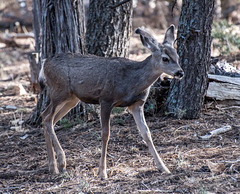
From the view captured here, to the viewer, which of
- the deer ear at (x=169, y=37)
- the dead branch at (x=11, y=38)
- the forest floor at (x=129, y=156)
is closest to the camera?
the forest floor at (x=129, y=156)

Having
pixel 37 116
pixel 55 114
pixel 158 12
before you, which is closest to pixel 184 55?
pixel 55 114

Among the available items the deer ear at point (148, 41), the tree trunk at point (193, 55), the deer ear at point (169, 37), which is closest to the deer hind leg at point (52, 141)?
the deer ear at point (148, 41)

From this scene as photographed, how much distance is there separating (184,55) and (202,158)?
2430 mm

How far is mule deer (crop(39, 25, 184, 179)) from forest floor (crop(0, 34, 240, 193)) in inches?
12.7

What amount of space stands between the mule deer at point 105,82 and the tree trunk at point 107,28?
2.31 meters

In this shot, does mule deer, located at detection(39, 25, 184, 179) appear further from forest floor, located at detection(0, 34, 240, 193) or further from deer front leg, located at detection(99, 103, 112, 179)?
forest floor, located at detection(0, 34, 240, 193)

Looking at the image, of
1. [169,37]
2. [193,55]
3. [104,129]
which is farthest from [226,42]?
[104,129]

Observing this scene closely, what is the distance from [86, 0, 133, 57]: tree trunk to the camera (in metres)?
9.02

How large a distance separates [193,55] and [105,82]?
2.39 metres

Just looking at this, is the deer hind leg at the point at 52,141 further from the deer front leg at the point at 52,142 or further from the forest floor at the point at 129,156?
the forest floor at the point at 129,156

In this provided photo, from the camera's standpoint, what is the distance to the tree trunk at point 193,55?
7.68 m

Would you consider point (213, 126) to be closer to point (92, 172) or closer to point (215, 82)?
point (215, 82)

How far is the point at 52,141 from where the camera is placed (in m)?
6.59

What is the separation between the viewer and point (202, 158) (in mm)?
6262
